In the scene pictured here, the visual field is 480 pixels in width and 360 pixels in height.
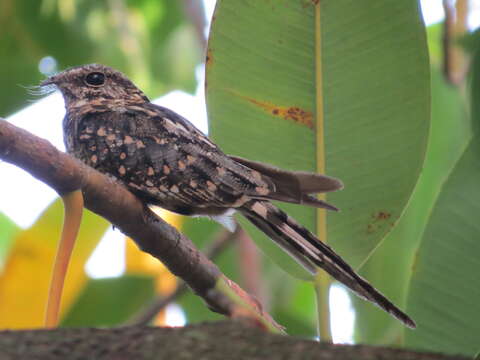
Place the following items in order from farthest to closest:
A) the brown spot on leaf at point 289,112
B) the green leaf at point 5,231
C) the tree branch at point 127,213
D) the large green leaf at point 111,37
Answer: the green leaf at point 5,231, the large green leaf at point 111,37, the brown spot on leaf at point 289,112, the tree branch at point 127,213

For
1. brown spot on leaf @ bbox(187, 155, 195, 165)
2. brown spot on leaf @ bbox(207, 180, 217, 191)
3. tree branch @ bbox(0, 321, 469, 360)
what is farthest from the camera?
brown spot on leaf @ bbox(187, 155, 195, 165)

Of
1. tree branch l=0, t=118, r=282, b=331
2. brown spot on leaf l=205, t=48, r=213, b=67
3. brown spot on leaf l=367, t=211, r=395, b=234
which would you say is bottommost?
tree branch l=0, t=118, r=282, b=331

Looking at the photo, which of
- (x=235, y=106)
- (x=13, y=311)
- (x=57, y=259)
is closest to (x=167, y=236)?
(x=57, y=259)

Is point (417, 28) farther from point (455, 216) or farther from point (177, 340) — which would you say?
point (177, 340)

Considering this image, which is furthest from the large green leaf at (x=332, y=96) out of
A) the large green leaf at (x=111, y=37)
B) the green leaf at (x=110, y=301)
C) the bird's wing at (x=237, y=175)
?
the large green leaf at (x=111, y=37)

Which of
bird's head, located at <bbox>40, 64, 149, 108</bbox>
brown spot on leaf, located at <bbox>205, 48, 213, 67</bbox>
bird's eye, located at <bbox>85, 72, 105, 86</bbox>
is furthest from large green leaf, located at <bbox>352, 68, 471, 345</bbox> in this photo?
bird's eye, located at <bbox>85, 72, 105, 86</bbox>

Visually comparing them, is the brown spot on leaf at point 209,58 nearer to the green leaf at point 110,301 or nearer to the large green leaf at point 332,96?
the large green leaf at point 332,96

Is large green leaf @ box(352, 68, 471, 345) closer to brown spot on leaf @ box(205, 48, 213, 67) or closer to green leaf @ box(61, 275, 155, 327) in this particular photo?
brown spot on leaf @ box(205, 48, 213, 67)
